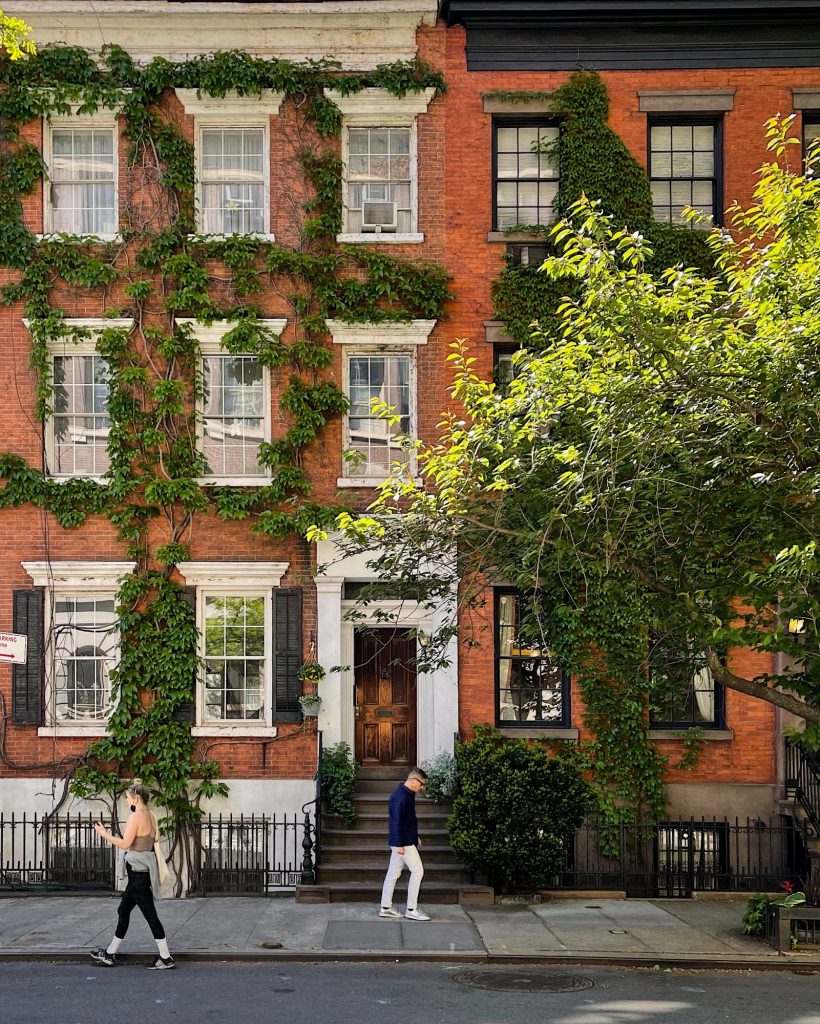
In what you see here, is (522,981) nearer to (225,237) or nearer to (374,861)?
(374,861)

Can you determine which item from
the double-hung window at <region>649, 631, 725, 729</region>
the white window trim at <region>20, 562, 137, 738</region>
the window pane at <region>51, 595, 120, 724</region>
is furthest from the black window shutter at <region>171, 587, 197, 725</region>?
the double-hung window at <region>649, 631, 725, 729</region>

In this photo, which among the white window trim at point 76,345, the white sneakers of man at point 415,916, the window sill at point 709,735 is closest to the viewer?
the white sneakers of man at point 415,916

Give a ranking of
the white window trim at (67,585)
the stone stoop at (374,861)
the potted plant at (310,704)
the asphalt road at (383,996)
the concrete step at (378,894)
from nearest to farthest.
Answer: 1. the asphalt road at (383,996)
2. the concrete step at (378,894)
3. the stone stoop at (374,861)
4. the potted plant at (310,704)
5. the white window trim at (67,585)

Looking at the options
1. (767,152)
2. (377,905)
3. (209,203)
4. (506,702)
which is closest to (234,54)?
(209,203)

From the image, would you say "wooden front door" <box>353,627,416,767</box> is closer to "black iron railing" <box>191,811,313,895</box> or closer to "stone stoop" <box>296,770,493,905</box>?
"stone stoop" <box>296,770,493,905</box>

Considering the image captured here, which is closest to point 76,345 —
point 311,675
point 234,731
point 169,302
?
point 169,302

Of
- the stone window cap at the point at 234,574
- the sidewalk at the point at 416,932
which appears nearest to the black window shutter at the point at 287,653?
the stone window cap at the point at 234,574

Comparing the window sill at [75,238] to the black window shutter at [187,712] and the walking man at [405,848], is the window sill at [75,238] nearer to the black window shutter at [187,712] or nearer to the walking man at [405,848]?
the black window shutter at [187,712]

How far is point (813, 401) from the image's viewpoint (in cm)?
1064

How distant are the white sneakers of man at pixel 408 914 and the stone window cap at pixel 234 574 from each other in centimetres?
501

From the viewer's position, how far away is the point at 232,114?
1738 centimetres

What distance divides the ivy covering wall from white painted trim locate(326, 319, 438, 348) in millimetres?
167

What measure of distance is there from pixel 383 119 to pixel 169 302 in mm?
4199

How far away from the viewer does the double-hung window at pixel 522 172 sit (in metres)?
17.6
